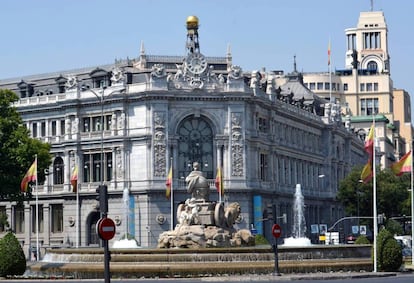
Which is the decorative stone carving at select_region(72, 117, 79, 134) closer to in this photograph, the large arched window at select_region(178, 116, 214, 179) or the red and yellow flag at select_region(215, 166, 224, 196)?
the large arched window at select_region(178, 116, 214, 179)

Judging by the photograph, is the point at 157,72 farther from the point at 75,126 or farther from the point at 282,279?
the point at 282,279

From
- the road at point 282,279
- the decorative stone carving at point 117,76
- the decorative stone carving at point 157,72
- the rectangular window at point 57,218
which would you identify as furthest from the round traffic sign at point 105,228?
the rectangular window at point 57,218

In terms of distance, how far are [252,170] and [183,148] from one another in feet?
25.6

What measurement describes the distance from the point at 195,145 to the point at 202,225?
5246cm

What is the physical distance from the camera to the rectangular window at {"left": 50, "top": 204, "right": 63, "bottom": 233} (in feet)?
415

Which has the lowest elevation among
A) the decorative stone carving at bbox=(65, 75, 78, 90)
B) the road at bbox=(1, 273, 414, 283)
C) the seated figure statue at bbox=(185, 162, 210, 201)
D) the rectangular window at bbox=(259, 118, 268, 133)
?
the road at bbox=(1, 273, 414, 283)

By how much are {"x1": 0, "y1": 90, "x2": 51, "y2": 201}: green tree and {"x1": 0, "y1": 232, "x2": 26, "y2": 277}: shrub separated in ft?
114

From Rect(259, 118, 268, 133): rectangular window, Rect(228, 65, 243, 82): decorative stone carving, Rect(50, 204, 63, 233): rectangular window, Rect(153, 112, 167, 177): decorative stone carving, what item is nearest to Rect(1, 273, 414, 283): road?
Rect(153, 112, 167, 177): decorative stone carving

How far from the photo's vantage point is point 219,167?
119 metres

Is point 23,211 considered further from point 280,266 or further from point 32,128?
point 280,266

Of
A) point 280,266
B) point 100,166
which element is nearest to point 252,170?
point 100,166

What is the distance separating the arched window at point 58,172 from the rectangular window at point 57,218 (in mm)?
2674

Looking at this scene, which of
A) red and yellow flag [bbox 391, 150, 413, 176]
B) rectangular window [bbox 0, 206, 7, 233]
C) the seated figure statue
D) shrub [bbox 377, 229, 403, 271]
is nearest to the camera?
shrub [bbox 377, 229, 403, 271]

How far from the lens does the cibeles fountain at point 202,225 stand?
222 ft
